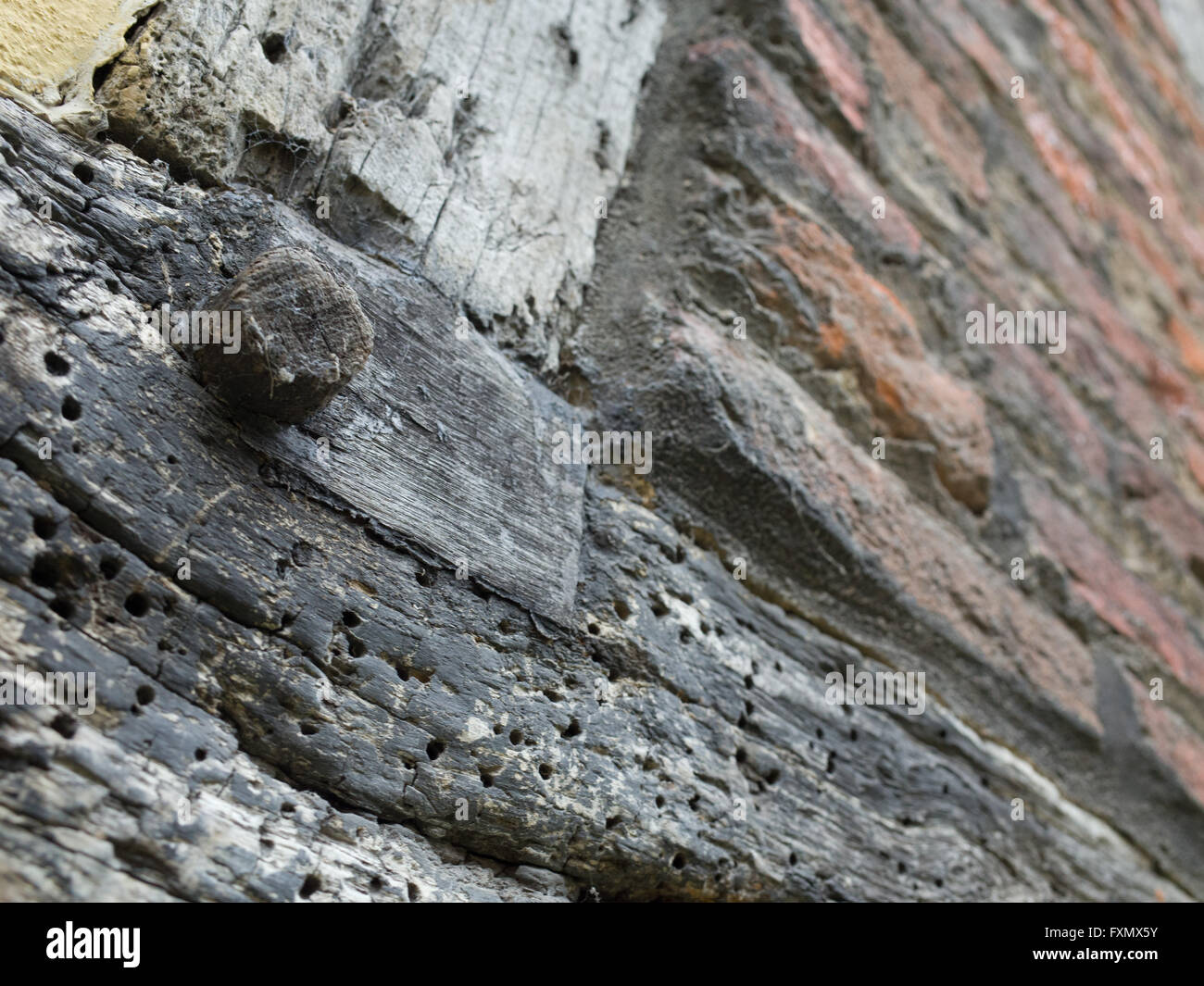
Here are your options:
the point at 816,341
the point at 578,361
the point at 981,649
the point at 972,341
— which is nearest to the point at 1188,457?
the point at 972,341

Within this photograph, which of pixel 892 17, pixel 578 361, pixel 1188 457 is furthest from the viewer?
pixel 1188 457

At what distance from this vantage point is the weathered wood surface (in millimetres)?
883

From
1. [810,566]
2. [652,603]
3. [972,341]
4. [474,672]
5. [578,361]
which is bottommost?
[474,672]

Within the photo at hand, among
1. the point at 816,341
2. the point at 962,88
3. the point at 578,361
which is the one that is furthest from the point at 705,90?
the point at 962,88

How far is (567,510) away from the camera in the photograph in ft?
4.08

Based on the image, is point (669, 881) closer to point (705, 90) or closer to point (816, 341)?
point (816, 341)

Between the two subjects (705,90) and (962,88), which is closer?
(705,90)

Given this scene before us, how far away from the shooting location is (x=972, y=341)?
79.0 inches

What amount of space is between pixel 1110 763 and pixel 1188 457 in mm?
1254

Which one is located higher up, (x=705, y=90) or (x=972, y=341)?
(x=705, y=90)

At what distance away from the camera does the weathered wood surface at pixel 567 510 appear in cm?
88
